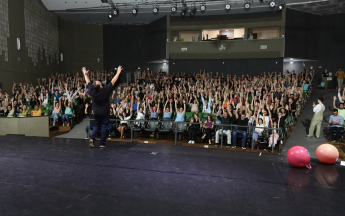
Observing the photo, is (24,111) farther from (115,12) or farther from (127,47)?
(127,47)

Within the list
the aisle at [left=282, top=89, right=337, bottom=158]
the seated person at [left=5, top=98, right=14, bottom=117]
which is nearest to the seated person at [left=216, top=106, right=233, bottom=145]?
the aisle at [left=282, top=89, right=337, bottom=158]

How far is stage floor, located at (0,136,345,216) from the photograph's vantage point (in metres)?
2.47

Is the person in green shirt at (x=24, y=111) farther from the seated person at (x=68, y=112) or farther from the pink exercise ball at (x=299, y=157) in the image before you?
the pink exercise ball at (x=299, y=157)

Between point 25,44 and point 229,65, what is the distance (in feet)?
46.0

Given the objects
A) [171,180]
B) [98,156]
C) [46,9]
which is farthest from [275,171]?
[46,9]

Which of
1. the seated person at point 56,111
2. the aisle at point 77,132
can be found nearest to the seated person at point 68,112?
the seated person at point 56,111

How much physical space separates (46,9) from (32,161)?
1818 cm

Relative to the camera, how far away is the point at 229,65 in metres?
19.3

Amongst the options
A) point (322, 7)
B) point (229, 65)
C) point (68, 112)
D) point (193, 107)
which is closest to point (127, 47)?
point (229, 65)

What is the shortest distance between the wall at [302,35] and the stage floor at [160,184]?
1549 cm

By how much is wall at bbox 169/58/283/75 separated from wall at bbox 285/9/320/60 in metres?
1.26

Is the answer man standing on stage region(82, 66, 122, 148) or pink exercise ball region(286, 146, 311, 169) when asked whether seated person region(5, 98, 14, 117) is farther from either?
pink exercise ball region(286, 146, 311, 169)

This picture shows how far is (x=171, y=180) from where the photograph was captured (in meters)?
3.23

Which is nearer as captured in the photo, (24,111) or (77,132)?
(24,111)
